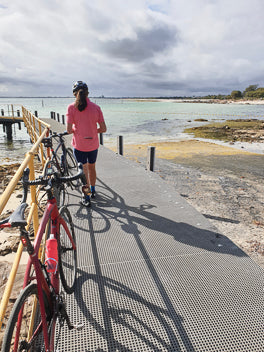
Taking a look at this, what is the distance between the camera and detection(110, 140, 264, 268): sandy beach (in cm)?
517

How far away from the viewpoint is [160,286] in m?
2.61

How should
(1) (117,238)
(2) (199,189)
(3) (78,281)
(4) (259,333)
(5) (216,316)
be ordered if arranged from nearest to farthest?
1. (4) (259,333)
2. (5) (216,316)
3. (3) (78,281)
4. (1) (117,238)
5. (2) (199,189)

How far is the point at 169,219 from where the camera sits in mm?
4090

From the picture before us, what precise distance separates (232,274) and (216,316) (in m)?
0.73

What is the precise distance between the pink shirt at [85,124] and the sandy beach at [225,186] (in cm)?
339

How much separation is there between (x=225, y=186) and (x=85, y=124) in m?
6.36

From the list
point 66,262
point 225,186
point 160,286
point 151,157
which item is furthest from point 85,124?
point 225,186

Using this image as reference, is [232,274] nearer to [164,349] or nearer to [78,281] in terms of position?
[164,349]

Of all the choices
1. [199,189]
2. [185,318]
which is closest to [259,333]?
[185,318]

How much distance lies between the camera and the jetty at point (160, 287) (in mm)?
2045

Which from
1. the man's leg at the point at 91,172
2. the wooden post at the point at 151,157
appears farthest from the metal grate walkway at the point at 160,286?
the wooden post at the point at 151,157

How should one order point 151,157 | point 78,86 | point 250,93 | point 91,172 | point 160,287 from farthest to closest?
point 250,93 → point 151,157 → point 91,172 → point 78,86 → point 160,287

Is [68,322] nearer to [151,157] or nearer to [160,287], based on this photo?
[160,287]

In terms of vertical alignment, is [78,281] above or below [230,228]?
above
